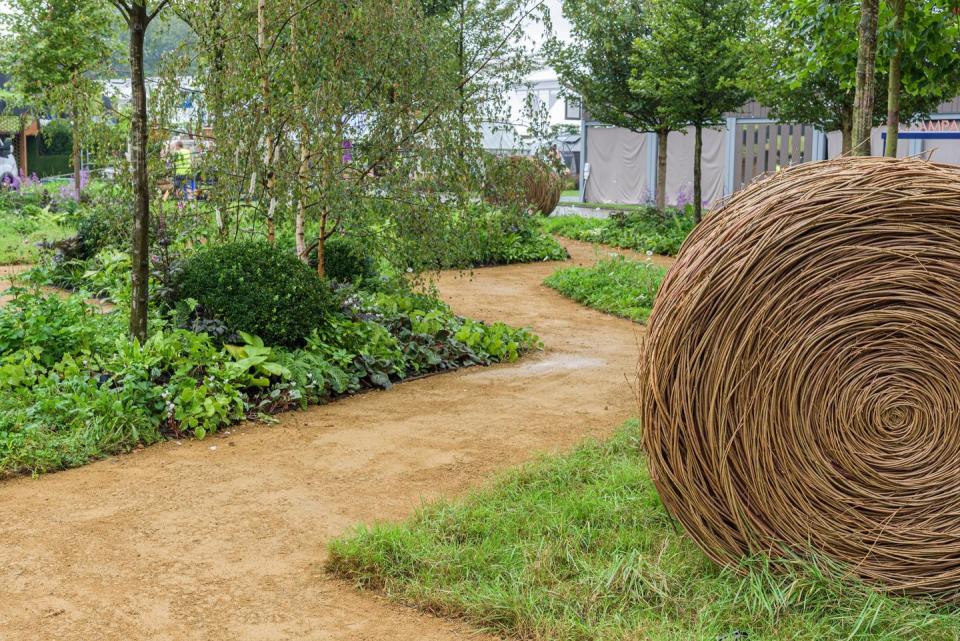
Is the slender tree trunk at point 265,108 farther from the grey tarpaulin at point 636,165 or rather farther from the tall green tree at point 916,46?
the grey tarpaulin at point 636,165

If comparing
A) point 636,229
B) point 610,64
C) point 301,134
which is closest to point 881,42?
point 301,134

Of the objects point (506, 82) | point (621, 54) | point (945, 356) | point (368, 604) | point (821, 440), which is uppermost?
point (621, 54)

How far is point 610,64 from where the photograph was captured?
20.0 m

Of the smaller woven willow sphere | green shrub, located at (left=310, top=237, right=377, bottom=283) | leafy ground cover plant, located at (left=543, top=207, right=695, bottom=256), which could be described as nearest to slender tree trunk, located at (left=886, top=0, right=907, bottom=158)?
the smaller woven willow sphere

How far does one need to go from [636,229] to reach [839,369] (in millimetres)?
15827

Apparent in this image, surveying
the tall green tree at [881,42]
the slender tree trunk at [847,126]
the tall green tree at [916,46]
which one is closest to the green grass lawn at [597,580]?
the tall green tree at [916,46]

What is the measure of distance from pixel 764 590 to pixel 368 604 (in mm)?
1560

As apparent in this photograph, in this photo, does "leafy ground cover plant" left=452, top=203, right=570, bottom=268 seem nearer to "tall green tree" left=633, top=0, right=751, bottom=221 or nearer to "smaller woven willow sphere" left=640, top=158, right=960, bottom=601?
"tall green tree" left=633, top=0, right=751, bottom=221

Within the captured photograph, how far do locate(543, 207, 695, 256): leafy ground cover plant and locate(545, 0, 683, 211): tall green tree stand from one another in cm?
90

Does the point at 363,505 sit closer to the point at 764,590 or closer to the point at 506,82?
the point at 764,590

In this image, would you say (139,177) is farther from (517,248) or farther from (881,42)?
(517,248)

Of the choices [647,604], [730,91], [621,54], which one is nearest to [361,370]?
[647,604]

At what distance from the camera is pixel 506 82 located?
429 inches

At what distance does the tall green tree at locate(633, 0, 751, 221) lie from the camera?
17.4m
